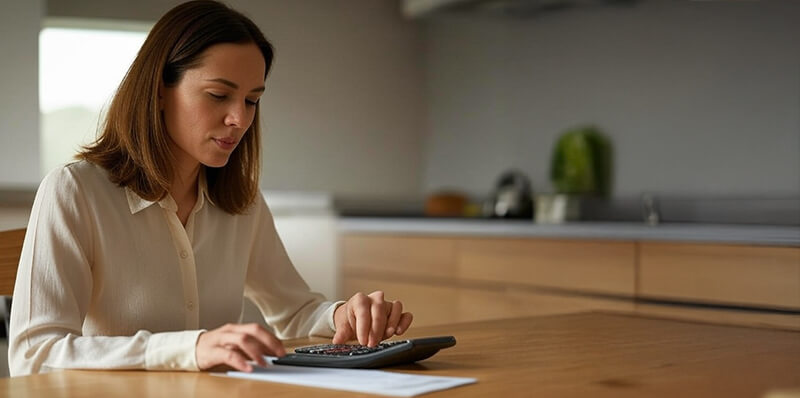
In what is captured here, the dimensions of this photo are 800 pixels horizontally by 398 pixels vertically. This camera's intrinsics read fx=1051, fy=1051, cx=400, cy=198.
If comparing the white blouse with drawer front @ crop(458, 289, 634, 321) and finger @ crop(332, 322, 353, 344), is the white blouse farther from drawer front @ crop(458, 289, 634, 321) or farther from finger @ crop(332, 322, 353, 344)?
drawer front @ crop(458, 289, 634, 321)

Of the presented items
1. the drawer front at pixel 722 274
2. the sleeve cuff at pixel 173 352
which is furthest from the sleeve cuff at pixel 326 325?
the drawer front at pixel 722 274

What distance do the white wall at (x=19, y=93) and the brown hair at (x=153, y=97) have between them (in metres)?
2.81

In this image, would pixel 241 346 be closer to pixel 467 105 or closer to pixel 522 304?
pixel 522 304

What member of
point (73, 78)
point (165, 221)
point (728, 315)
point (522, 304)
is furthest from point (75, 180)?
point (73, 78)

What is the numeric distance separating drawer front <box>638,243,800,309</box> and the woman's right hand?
2260 millimetres

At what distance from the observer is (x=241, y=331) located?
51.6 inches

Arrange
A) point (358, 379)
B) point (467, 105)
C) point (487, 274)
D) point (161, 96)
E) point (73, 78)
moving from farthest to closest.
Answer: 1. point (467, 105)
2. point (73, 78)
3. point (487, 274)
4. point (161, 96)
5. point (358, 379)

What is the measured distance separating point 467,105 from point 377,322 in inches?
155

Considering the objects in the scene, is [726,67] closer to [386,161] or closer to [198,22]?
[386,161]

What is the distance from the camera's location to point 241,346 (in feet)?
4.26

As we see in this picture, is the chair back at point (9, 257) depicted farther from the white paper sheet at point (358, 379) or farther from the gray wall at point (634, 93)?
the gray wall at point (634, 93)

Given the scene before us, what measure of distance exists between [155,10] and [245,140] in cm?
294

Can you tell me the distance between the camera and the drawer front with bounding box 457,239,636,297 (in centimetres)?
367

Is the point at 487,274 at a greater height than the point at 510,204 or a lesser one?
lesser
